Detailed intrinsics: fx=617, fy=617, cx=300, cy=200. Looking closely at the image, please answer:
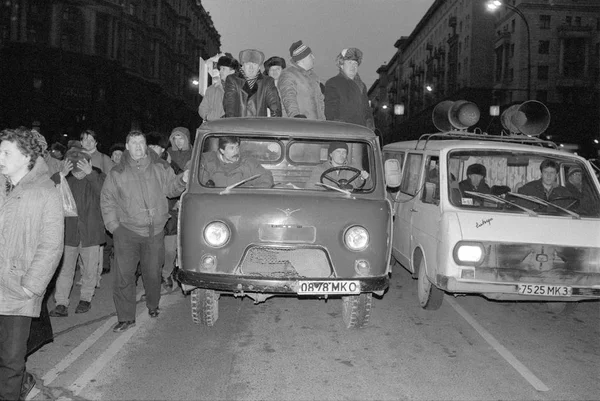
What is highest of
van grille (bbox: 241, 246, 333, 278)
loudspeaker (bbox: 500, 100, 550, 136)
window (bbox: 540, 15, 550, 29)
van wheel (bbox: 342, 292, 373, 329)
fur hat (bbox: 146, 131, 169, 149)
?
window (bbox: 540, 15, 550, 29)

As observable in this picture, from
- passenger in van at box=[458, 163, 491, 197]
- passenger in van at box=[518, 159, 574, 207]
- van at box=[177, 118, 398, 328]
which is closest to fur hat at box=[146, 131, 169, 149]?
van at box=[177, 118, 398, 328]

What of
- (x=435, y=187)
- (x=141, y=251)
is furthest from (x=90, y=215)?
(x=435, y=187)

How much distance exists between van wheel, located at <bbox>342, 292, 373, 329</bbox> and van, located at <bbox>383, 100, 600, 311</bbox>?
839 millimetres

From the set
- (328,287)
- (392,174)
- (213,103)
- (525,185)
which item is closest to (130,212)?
(328,287)

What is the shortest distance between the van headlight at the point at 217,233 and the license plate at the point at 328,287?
827 mm

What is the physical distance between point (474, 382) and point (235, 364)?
2074mm

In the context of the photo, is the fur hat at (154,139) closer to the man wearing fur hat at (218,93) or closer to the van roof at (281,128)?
the man wearing fur hat at (218,93)

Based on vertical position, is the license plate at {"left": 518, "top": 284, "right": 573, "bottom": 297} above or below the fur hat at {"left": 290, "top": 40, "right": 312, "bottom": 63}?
below

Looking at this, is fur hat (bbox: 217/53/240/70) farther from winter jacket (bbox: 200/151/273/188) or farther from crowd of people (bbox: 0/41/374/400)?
winter jacket (bbox: 200/151/273/188)

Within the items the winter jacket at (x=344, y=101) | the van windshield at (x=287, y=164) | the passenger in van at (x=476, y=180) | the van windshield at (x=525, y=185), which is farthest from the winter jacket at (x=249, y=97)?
the passenger in van at (x=476, y=180)

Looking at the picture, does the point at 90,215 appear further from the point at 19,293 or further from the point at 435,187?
the point at 435,187

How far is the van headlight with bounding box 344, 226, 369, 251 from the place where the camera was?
593 centimetres

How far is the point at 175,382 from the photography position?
16.5 feet

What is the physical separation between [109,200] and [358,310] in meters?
2.88
